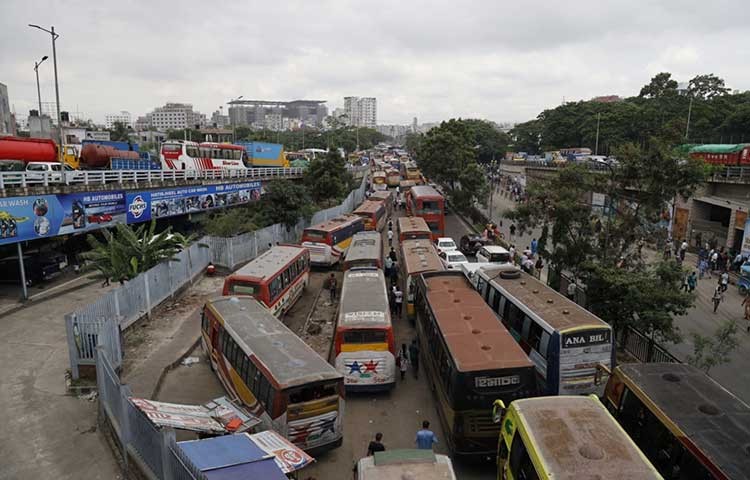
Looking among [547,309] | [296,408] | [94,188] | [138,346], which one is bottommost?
[138,346]

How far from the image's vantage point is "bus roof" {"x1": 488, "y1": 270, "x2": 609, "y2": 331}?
11844 millimetres

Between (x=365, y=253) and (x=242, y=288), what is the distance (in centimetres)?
607

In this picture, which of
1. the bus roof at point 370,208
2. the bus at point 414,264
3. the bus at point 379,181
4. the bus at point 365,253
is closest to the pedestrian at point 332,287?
the bus at point 365,253

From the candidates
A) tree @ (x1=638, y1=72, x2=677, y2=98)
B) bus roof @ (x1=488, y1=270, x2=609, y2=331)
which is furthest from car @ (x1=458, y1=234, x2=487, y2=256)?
tree @ (x1=638, y1=72, x2=677, y2=98)

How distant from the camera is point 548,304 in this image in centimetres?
1338

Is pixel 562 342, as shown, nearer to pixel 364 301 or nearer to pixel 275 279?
pixel 364 301

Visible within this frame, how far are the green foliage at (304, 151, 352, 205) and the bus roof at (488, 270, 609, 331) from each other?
2714 cm

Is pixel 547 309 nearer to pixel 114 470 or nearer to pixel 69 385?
pixel 114 470

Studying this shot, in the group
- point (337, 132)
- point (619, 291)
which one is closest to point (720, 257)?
point (619, 291)

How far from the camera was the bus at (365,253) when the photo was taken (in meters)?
19.9

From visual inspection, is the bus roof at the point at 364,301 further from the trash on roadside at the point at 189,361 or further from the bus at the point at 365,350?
the trash on roadside at the point at 189,361

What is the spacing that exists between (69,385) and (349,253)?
11.7m

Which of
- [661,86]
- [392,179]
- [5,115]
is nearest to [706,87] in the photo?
[661,86]

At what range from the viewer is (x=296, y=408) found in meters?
9.45
